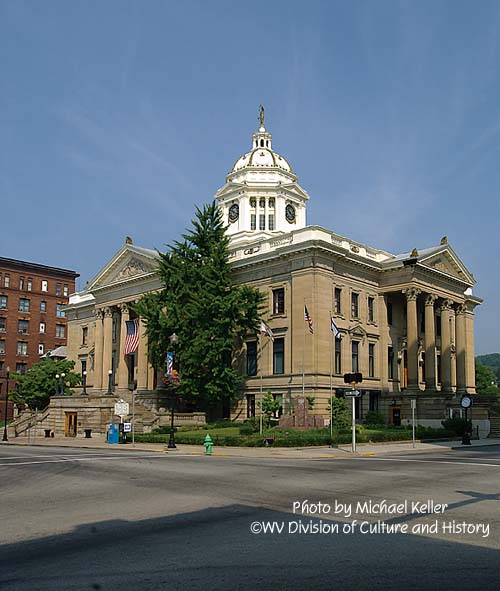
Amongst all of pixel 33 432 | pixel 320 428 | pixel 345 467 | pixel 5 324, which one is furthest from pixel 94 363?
pixel 345 467

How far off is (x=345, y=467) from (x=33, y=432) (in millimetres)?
44772

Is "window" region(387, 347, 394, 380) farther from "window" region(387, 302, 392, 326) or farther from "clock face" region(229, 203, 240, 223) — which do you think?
"clock face" region(229, 203, 240, 223)

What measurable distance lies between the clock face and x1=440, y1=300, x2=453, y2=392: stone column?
1047 inches

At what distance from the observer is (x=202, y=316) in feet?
183

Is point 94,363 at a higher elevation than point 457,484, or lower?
higher

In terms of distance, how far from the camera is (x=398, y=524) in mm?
11602

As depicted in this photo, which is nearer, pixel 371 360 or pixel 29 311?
pixel 371 360

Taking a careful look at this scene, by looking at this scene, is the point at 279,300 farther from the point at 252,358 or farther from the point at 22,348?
the point at 22,348

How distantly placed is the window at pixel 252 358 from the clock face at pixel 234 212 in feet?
74.7

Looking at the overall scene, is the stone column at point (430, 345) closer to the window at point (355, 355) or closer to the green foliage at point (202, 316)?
the window at point (355, 355)

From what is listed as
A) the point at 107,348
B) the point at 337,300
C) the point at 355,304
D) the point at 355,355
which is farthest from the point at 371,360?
the point at 107,348

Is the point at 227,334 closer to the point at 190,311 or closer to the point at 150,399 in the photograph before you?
the point at 190,311

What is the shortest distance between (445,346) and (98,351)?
126 feet

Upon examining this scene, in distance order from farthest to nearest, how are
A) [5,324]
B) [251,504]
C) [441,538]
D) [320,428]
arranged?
[5,324]
[320,428]
[251,504]
[441,538]
